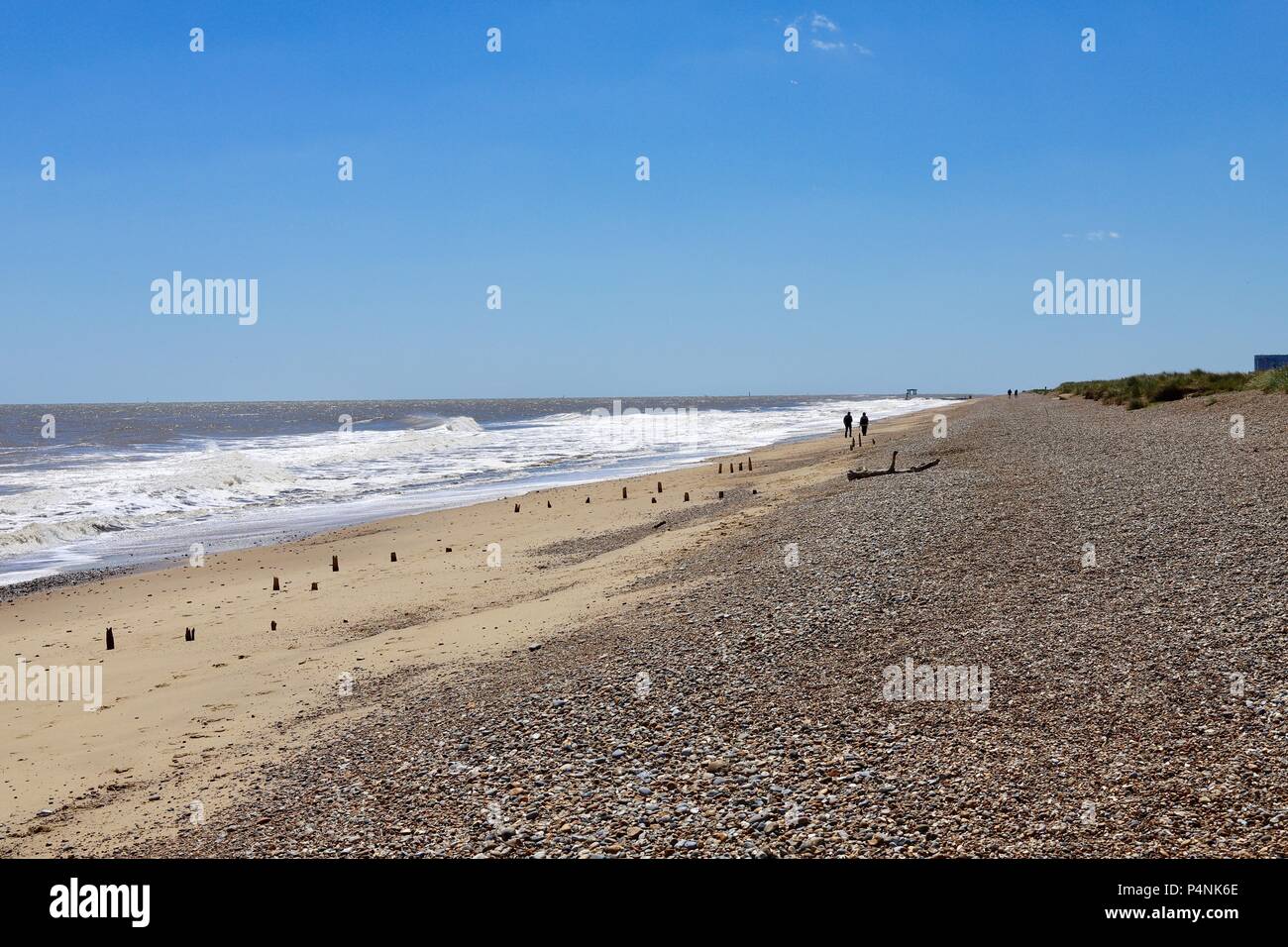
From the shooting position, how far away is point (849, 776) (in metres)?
6.39

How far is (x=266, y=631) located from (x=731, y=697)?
9042 mm

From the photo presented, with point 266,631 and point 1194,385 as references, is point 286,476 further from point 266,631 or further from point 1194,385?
point 1194,385

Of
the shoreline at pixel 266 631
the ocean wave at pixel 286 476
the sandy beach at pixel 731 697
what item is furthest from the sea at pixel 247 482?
the sandy beach at pixel 731 697

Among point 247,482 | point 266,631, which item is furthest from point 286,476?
point 266,631

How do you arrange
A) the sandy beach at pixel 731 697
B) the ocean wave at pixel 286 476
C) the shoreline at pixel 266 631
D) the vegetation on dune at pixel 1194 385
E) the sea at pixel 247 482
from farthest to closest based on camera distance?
the vegetation on dune at pixel 1194 385, the ocean wave at pixel 286 476, the sea at pixel 247 482, the shoreline at pixel 266 631, the sandy beach at pixel 731 697

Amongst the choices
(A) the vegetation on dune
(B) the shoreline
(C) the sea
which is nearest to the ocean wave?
(C) the sea

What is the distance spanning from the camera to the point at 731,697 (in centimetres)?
827

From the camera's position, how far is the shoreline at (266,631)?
880 centimetres

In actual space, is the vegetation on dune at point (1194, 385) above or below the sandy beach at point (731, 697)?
above

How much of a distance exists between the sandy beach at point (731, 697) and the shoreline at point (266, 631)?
69 millimetres

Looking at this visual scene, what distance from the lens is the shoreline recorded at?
880 centimetres

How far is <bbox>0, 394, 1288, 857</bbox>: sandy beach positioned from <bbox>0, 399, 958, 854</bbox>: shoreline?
2.7 inches

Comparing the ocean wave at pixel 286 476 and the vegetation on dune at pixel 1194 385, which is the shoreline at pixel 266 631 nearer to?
the ocean wave at pixel 286 476
